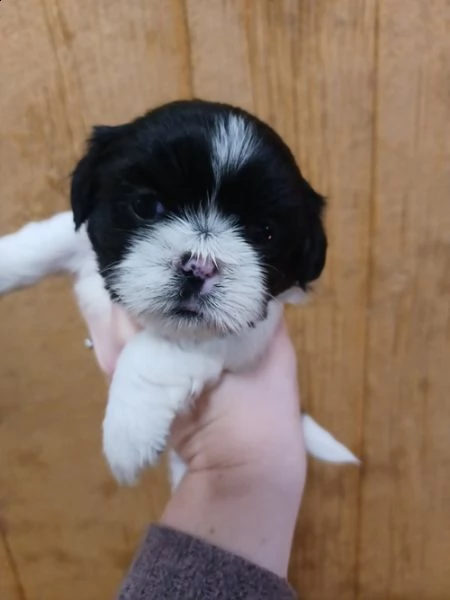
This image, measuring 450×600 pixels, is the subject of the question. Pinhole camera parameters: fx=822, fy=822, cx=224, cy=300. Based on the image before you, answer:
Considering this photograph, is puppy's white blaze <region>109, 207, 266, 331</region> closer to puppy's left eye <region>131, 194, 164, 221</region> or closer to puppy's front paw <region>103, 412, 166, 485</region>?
puppy's left eye <region>131, 194, 164, 221</region>

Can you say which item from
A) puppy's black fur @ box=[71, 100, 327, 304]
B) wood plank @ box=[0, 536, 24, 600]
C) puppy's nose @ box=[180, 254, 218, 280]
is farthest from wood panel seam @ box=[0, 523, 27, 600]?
puppy's nose @ box=[180, 254, 218, 280]

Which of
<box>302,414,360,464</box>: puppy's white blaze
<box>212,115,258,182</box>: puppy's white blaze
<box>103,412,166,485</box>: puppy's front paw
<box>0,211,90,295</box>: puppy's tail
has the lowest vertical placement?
<box>302,414,360,464</box>: puppy's white blaze

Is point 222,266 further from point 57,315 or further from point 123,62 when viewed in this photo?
point 57,315

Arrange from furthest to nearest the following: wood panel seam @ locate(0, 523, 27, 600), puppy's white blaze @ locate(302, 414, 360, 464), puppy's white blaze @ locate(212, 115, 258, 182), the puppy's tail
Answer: wood panel seam @ locate(0, 523, 27, 600) < puppy's white blaze @ locate(302, 414, 360, 464) < the puppy's tail < puppy's white blaze @ locate(212, 115, 258, 182)

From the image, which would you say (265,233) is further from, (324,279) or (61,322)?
(61,322)

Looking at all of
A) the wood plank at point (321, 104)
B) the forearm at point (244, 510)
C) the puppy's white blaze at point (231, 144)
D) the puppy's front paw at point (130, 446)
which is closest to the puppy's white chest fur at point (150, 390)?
the puppy's front paw at point (130, 446)
